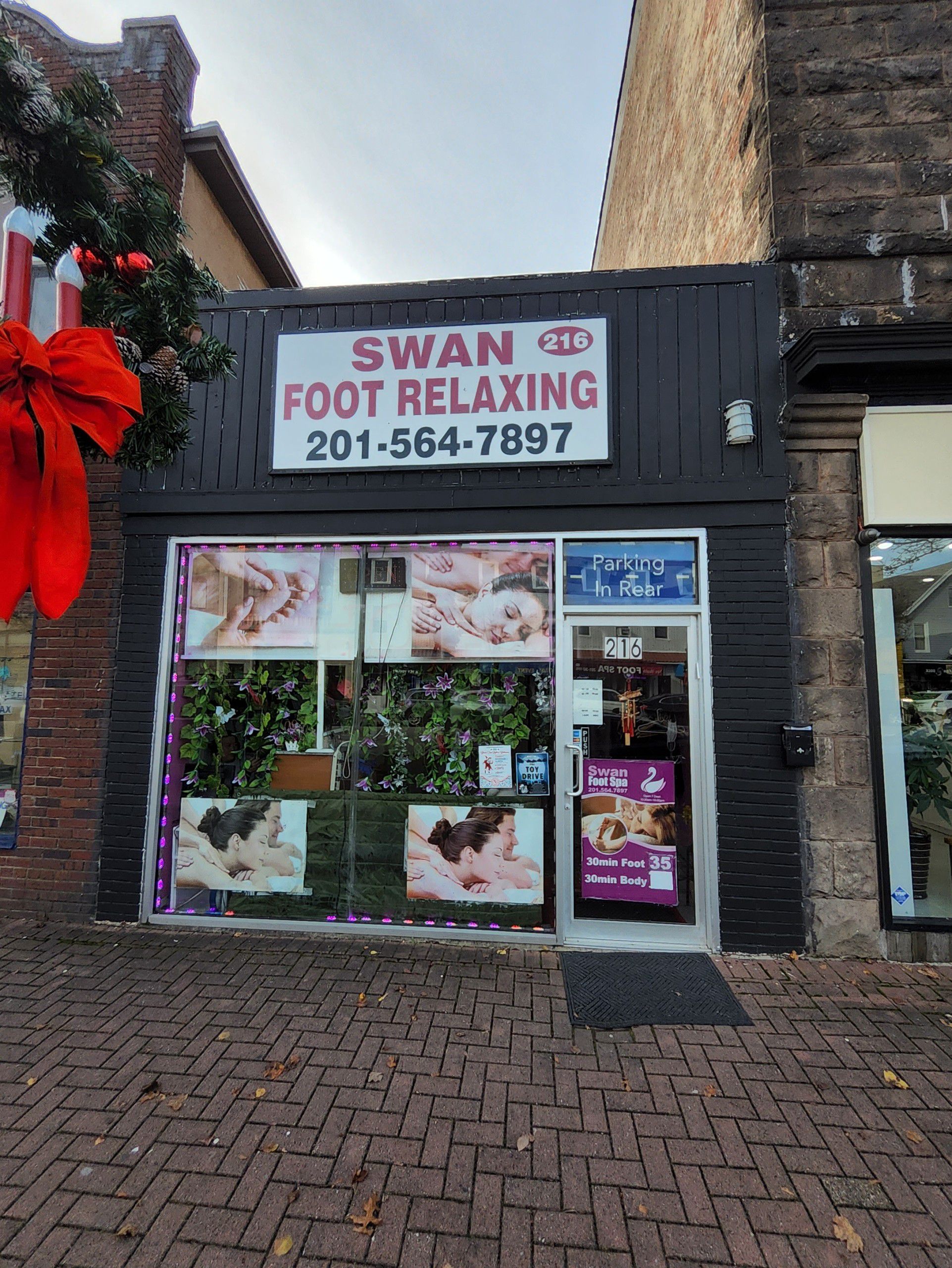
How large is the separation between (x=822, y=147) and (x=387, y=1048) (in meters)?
6.66

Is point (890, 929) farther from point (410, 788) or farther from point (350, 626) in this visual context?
point (350, 626)

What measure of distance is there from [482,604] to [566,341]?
212 cm

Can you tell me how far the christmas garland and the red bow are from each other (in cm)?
88

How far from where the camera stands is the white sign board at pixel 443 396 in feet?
15.7

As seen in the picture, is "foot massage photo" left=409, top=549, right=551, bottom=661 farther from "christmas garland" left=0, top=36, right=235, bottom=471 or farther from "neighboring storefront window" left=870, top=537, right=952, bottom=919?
"neighboring storefront window" left=870, top=537, right=952, bottom=919

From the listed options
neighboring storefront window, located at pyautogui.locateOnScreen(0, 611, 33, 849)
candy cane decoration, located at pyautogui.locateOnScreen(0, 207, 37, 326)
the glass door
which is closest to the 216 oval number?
the glass door

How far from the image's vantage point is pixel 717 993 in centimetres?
377

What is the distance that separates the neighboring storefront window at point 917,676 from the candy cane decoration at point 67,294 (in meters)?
4.98

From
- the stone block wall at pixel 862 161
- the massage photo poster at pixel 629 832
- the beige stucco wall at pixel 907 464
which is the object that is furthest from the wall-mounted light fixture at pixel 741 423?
the massage photo poster at pixel 629 832

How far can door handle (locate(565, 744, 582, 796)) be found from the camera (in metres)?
4.58

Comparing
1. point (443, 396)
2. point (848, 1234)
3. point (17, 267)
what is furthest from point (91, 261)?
point (848, 1234)

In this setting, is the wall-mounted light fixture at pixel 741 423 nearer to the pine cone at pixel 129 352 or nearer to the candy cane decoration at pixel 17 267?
the pine cone at pixel 129 352

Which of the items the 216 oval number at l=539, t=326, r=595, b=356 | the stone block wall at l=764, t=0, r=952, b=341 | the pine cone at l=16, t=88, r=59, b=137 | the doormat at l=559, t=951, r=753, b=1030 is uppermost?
the stone block wall at l=764, t=0, r=952, b=341

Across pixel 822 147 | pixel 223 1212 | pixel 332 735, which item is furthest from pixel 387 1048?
pixel 822 147
